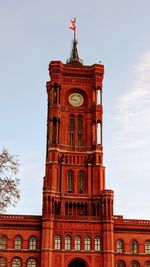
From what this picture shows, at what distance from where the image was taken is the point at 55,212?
7319 cm

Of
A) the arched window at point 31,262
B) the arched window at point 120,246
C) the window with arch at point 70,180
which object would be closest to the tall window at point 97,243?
the arched window at point 120,246

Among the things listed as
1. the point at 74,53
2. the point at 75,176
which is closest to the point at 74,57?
the point at 74,53

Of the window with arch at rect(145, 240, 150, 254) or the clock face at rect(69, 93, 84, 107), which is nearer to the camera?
the window with arch at rect(145, 240, 150, 254)

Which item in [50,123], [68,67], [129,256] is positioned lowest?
[129,256]

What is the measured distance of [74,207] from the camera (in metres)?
74.5

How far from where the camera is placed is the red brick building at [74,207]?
2707 inches

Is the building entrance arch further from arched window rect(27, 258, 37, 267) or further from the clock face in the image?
the clock face

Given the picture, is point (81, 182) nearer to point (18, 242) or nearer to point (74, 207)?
point (74, 207)

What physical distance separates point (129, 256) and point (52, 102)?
30.0 metres

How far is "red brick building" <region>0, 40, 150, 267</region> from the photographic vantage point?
6875 cm

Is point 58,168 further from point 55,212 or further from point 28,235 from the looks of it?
point 28,235

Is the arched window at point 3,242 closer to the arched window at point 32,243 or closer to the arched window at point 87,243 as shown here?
the arched window at point 32,243

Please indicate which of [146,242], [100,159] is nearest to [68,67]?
[100,159]

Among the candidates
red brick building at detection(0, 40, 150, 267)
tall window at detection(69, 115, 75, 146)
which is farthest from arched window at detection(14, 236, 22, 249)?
tall window at detection(69, 115, 75, 146)
